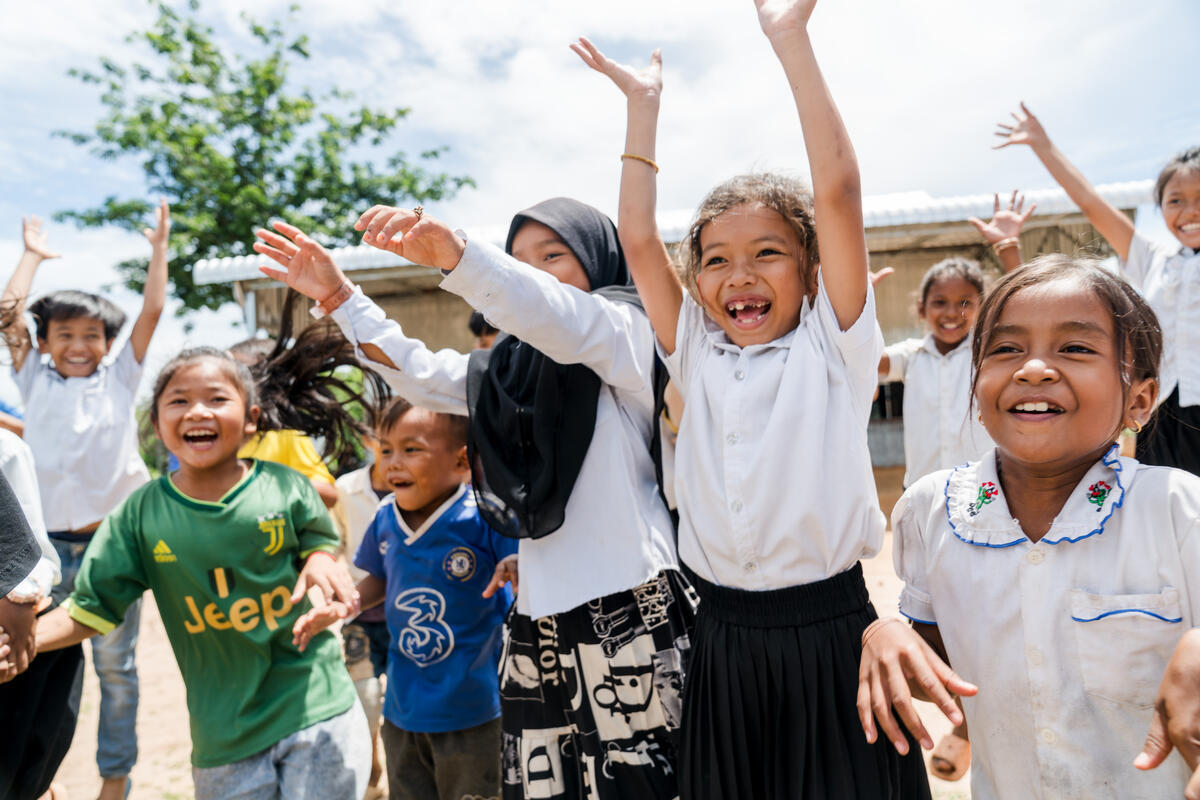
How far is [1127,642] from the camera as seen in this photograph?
4.11ft

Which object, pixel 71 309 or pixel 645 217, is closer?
pixel 645 217

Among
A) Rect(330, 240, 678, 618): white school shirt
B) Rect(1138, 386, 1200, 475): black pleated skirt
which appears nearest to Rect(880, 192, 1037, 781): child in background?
Rect(1138, 386, 1200, 475): black pleated skirt

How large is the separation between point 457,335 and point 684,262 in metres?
10.4

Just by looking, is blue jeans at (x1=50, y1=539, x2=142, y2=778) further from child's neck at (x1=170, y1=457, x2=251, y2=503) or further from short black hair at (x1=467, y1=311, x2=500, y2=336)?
short black hair at (x1=467, y1=311, x2=500, y2=336)

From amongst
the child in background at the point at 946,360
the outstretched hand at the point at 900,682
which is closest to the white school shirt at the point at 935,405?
the child in background at the point at 946,360

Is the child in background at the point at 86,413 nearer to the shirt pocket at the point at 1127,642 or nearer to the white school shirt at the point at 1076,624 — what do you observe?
the white school shirt at the point at 1076,624

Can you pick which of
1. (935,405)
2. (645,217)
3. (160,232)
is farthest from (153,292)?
(935,405)

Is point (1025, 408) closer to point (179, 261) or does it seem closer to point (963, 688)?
point (963, 688)

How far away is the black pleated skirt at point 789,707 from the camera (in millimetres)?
1479

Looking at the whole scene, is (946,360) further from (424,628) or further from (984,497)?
(424,628)

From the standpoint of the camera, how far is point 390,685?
2.52 meters

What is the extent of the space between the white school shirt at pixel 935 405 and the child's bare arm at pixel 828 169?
1858mm

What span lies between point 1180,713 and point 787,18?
133 cm

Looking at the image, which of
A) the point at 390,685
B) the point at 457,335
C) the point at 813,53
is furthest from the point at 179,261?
the point at 813,53
